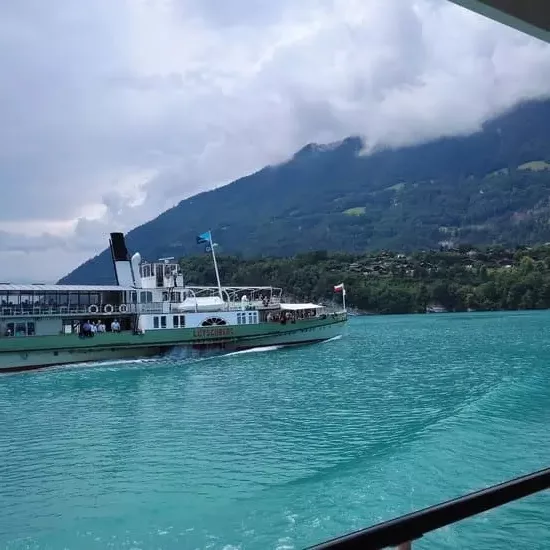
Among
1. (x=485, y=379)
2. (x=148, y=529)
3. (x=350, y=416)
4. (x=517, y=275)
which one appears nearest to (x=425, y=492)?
(x=148, y=529)

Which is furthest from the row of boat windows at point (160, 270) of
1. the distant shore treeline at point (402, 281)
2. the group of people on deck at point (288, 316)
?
the distant shore treeline at point (402, 281)

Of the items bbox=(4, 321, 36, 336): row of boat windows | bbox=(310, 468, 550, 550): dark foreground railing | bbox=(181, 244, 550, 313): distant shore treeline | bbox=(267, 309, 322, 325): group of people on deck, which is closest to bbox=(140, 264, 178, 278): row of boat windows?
bbox=(267, 309, 322, 325): group of people on deck

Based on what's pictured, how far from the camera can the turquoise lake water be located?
6.89 m

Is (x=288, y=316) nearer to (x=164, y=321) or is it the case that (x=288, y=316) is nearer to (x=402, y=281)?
(x=164, y=321)

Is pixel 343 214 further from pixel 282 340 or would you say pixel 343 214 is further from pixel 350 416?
pixel 350 416

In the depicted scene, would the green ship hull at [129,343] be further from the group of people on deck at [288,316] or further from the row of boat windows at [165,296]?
the row of boat windows at [165,296]

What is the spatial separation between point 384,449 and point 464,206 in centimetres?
19346

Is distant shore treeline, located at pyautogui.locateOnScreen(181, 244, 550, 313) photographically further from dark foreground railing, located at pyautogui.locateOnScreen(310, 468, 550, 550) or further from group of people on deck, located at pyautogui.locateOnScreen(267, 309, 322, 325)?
dark foreground railing, located at pyautogui.locateOnScreen(310, 468, 550, 550)

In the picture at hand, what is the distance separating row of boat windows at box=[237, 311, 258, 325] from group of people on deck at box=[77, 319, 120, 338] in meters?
5.91

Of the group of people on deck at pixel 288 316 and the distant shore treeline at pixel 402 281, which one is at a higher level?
the distant shore treeline at pixel 402 281

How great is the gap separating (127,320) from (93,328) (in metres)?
1.99

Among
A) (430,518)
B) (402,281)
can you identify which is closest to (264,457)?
(430,518)

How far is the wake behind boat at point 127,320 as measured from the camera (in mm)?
26109

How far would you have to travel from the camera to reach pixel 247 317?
31.1 metres
